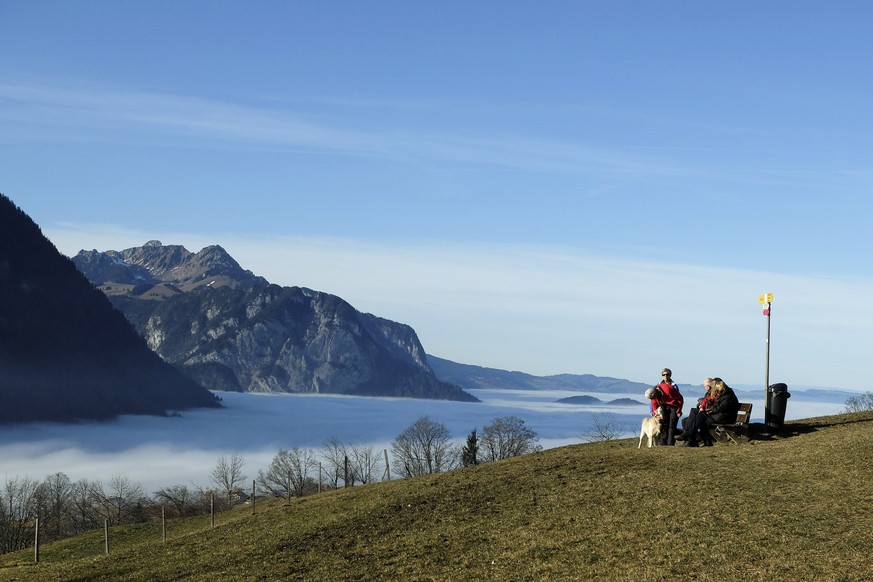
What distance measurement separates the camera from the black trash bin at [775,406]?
43344 mm

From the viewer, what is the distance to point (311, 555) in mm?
30672

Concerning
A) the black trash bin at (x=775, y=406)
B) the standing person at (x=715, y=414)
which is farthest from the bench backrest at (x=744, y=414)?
the black trash bin at (x=775, y=406)

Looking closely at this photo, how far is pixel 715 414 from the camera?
41.3m

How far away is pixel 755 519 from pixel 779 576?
525cm

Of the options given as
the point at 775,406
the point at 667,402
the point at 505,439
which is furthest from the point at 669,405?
the point at 505,439

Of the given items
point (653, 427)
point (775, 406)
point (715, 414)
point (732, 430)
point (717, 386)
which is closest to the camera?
point (717, 386)

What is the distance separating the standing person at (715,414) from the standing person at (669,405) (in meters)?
0.94

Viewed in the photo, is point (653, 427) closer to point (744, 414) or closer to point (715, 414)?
point (715, 414)

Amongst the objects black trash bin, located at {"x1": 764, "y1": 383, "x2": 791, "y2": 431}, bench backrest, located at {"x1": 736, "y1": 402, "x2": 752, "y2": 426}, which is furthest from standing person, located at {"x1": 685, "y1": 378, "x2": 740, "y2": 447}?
black trash bin, located at {"x1": 764, "y1": 383, "x2": 791, "y2": 431}

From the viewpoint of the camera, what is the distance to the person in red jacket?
4072 centimetres

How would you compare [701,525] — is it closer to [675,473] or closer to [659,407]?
[675,473]

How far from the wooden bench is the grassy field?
33.9 inches

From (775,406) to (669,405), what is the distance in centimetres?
568

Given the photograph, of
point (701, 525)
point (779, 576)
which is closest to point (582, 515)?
point (701, 525)
